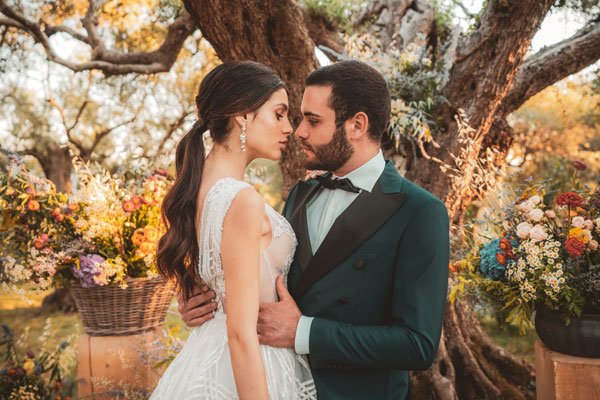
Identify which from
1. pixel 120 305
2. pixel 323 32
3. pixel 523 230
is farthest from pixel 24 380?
pixel 323 32

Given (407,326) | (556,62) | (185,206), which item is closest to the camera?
(407,326)

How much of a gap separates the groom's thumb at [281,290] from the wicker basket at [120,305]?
1777 mm

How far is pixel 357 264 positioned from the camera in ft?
6.21

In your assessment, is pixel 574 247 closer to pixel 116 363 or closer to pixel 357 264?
pixel 357 264

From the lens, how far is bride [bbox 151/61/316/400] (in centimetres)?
166

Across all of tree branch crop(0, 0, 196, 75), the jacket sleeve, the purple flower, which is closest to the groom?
the jacket sleeve

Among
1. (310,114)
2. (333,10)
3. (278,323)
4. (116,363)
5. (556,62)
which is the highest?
(333,10)

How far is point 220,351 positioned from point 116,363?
6.55ft

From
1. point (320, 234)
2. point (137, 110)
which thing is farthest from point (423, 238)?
point (137, 110)

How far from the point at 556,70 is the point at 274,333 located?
14.2 feet

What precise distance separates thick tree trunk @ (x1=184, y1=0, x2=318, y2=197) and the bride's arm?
243 centimetres

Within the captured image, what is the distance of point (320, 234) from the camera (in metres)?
2.12

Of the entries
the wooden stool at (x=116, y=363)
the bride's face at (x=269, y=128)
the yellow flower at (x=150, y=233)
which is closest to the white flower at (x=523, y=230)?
the bride's face at (x=269, y=128)

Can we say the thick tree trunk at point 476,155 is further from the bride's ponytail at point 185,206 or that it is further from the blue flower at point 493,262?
the bride's ponytail at point 185,206
